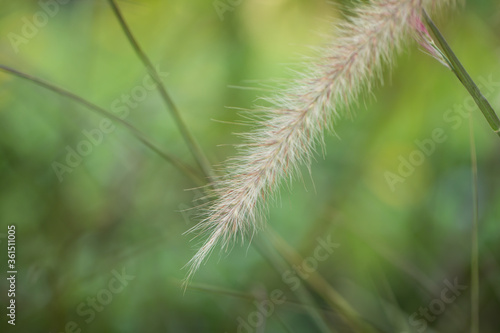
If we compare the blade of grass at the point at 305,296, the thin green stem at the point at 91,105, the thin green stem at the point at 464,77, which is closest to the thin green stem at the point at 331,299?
the blade of grass at the point at 305,296

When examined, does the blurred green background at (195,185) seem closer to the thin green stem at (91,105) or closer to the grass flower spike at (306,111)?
the thin green stem at (91,105)

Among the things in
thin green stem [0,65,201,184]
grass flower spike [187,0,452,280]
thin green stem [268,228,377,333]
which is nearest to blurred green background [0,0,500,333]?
thin green stem [268,228,377,333]

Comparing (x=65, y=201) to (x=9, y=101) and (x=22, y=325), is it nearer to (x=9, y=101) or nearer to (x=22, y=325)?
(x=22, y=325)

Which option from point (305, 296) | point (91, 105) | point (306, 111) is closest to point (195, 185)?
point (305, 296)

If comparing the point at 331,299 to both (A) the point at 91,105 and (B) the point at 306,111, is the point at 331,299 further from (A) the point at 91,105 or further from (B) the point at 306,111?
→ (A) the point at 91,105

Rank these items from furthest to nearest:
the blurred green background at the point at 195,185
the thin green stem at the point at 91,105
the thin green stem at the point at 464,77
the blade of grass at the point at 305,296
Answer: the blurred green background at the point at 195,185 < the blade of grass at the point at 305,296 < the thin green stem at the point at 91,105 < the thin green stem at the point at 464,77

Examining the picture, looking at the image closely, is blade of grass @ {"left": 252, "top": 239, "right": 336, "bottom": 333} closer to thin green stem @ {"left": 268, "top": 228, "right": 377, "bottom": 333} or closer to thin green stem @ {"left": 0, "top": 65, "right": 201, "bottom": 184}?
thin green stem @ {"left": 268, "top": 228, "right": 377, "bottom": 333}

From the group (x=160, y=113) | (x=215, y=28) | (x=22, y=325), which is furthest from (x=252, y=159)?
(x=160, y=113)

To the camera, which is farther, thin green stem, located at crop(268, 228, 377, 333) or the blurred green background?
the blurred green background
